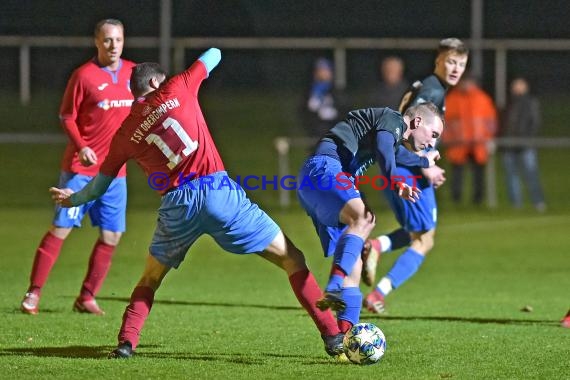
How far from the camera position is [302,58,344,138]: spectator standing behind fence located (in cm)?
1864

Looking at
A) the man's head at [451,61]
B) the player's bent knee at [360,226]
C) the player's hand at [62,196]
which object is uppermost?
the man's head at [451,61]

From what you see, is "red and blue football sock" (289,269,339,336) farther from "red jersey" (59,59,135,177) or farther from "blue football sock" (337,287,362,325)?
"red jersey" (59,59,135,177)

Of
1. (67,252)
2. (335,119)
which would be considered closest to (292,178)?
(335,119)

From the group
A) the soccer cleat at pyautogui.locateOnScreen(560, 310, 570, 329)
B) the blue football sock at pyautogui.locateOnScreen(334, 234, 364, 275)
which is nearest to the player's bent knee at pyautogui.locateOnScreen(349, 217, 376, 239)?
the blue football sock at pyautogui.locateOnScreen(334, 234, 364, 275)

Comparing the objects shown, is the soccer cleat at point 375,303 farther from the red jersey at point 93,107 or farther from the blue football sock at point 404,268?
the red jersey at point 93,107

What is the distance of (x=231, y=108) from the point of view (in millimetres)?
26438

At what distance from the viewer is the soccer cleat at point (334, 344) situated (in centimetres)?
704

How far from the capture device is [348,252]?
23.2 ft

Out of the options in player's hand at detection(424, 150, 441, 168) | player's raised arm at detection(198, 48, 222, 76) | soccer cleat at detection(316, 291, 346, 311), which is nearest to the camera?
soccer cleat at detection(316, 291, 346, 311)

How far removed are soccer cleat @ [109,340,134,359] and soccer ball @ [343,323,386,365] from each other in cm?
131

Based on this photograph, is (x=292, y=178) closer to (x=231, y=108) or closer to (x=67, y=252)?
(x=231, y=108)

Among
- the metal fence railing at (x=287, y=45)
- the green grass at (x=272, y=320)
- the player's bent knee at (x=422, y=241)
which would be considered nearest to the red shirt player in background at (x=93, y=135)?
the green grass at (x=272, y=320)

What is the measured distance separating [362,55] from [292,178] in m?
4.28

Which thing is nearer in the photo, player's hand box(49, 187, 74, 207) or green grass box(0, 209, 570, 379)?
green grass box(0, 209, 570, 379)
